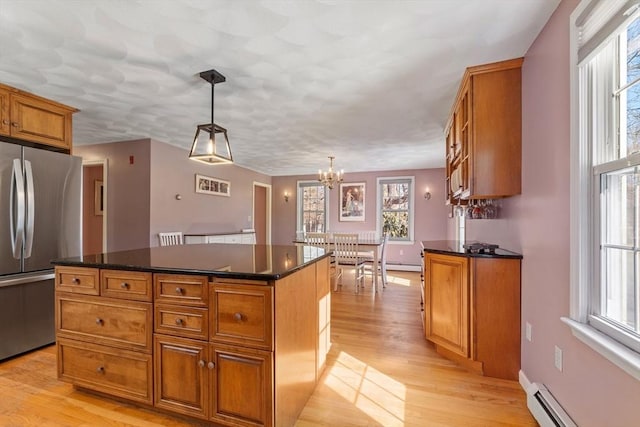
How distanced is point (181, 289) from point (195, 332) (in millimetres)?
242

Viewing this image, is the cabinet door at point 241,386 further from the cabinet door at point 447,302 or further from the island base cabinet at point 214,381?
the cabinet door at point 447,302

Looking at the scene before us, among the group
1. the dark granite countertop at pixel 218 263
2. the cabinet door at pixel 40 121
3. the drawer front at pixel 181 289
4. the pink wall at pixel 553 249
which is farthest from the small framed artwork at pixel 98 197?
the pink wall at pixel 553 249

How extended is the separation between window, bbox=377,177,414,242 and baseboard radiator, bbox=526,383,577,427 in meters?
5.09

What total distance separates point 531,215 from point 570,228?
544 millimetres

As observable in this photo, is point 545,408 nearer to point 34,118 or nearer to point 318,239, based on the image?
point 318,239

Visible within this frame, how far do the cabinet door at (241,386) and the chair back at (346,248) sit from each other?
330 cm

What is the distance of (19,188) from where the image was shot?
2510mm

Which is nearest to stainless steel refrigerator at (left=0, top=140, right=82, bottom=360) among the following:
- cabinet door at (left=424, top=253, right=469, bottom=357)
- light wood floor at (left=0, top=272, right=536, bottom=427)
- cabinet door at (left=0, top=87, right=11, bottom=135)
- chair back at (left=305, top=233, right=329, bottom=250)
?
cabinet door at (left=0, top=87, right=11, bottom=135)

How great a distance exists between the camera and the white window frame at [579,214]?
137cm

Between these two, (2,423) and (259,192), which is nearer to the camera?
(2,423)

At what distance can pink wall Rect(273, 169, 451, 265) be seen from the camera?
6613 mm

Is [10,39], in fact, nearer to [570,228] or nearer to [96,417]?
[96,417]

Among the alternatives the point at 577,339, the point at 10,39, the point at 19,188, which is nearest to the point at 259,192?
the point at 19,188

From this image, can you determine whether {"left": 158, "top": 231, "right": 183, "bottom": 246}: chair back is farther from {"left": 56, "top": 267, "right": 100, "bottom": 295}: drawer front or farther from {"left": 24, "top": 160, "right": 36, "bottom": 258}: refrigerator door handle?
{"left": 56, "top": 267, "right": 100, "bottom": 295}: drawer front
